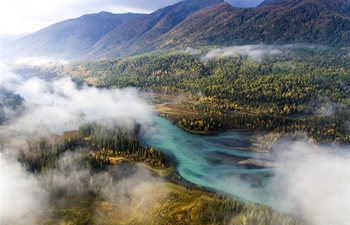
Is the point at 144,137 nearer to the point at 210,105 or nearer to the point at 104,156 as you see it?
the point at 104,156

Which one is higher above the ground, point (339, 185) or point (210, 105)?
point (210, 105)

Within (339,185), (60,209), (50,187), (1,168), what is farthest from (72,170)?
(339,185)

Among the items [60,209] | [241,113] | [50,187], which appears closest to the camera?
[60,209]

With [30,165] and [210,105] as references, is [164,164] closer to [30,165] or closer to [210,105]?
[30,165]

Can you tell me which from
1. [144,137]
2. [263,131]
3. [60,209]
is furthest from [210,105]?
[60,209]

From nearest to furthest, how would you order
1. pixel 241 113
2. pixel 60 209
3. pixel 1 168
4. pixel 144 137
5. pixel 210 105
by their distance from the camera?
pixel 60 209 → pixel 1 168 → pixel 144 137 → pixel 241 113 → pixel 210 105

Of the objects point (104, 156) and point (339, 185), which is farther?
point (104, 156)

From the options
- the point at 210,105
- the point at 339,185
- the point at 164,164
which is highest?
the point at 210,105
